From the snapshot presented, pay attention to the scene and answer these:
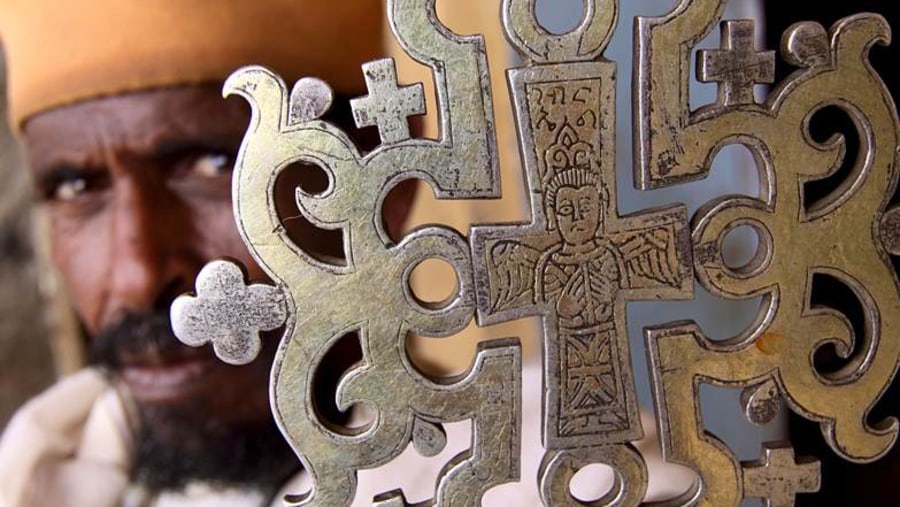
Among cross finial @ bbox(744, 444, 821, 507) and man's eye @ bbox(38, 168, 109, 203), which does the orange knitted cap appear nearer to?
man's eye @ bbox(38, 168, 109, 203)

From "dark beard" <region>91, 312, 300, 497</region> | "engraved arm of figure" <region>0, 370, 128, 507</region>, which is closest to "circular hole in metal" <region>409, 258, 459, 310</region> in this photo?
"dark beard" <region>91, 312, 300, 497</region>

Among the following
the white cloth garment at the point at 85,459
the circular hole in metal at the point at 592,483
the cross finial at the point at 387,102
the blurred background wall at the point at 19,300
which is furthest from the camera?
the blurred background wall at the point at 19,300

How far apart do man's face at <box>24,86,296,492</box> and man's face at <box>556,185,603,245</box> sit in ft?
0.93

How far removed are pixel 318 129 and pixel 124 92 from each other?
0.29 m

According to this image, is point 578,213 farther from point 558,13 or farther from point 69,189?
point 69,189

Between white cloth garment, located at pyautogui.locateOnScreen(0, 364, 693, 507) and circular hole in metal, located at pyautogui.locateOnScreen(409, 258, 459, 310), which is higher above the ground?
A: circular hole in metal, located at pyautogui.locateOnScreen(409, 258, 459, 310)

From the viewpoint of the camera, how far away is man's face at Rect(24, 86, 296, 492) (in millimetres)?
616

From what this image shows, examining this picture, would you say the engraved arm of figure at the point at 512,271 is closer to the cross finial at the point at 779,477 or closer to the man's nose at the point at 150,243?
the cross finial at the point at 779,477

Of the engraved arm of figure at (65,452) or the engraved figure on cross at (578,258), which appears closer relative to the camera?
the engraved figure on cross at (578,258)

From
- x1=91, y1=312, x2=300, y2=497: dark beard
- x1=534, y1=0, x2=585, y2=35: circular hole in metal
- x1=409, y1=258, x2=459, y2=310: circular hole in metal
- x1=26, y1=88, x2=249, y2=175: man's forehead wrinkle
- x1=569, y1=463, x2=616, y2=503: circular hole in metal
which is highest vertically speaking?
x1=534, y1=0, x2=585, y2=35: circular hole in metal

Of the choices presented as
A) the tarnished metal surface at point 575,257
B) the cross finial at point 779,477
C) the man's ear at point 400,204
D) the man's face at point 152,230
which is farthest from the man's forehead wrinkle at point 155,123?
the cross finial at point 779,477

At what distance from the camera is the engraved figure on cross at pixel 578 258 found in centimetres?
38

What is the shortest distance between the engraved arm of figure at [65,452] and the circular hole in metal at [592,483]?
0.36 m

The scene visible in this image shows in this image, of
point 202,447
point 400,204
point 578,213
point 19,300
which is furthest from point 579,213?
point 19,300
